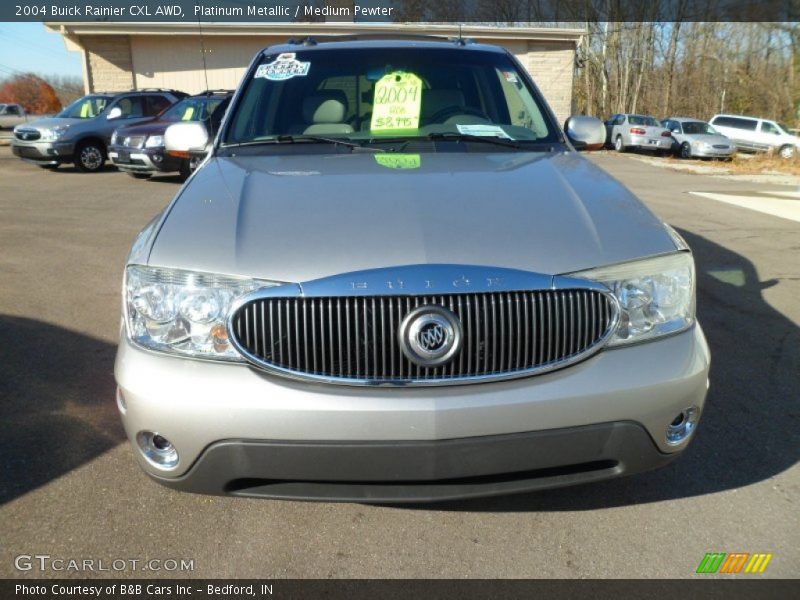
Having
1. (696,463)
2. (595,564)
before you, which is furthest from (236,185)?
(696,463)

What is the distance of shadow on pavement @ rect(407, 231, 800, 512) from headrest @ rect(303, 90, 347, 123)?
80.9 inches

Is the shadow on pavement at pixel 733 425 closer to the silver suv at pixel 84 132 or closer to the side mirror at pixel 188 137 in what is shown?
the side mirror at pixel 188 137

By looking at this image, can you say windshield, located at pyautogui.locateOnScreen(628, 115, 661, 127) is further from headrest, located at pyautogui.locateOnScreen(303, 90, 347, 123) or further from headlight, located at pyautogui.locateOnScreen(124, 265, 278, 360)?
headlight, located at pyautogui.locateOnScreen(124, 265, 278, 360)

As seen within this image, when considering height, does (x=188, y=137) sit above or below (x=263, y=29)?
below

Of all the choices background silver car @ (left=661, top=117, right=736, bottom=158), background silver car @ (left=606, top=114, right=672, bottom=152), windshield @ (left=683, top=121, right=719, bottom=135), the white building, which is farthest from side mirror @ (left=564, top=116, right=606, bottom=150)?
windshield @ (left=683, top=121, right=719, bottom=135)

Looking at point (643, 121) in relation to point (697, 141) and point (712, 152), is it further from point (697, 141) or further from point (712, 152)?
point (712, 152)

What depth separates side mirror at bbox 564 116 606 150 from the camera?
391cm

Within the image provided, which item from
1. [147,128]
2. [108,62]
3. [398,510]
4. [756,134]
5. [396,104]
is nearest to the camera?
[398,510]

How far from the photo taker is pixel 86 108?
16.2 metres

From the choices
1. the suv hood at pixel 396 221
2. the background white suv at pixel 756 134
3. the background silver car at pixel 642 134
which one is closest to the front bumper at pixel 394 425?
the suv hood at pixel 396 221

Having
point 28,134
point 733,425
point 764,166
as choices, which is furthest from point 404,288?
point 764,166

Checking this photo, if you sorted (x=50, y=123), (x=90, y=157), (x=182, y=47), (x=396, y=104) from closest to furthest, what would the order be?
(x=396, y=104)
(x=50, y=123)
(x=90, y=157)
(x=182, y=47)

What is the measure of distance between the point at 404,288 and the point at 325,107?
75.4 inches

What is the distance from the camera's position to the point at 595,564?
2354 millimetres
